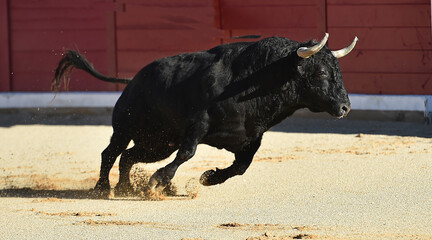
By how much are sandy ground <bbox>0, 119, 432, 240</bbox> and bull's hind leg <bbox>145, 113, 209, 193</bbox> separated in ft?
0.47

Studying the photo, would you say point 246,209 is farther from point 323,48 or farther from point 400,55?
point 400,55

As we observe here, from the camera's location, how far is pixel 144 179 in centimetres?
671

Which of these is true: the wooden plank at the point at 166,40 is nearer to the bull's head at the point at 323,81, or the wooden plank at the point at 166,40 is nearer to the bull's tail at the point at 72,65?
the bull's tail at the point at 72,65

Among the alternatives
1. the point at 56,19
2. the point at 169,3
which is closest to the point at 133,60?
the point at 169,3

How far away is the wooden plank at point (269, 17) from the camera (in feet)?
32.6

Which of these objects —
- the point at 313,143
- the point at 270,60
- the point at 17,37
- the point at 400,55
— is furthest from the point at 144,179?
the point at 17,37

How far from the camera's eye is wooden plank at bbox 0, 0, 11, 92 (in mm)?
10844

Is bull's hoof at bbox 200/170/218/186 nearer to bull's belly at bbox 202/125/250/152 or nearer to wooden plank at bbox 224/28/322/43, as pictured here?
bull's belly at bbox 202/125/250/152

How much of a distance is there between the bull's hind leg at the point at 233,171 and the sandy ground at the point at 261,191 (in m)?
0.12

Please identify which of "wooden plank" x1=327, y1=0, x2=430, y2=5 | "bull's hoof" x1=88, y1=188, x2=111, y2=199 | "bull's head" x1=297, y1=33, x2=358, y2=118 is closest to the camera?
"bull's head" x1=297, y1=33, x2=358, y2=118

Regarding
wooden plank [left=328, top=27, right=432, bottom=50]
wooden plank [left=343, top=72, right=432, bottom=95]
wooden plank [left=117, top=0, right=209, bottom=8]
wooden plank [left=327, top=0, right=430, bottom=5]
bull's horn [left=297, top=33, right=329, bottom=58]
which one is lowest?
wooden plank [left=343, top=72, right=432, bottom=95]

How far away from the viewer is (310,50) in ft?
18.5

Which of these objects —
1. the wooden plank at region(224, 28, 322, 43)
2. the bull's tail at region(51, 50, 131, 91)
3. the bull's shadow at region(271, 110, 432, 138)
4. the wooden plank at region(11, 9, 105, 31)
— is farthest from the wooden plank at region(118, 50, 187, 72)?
the bull's tail at region(51, 50, 131, 91)

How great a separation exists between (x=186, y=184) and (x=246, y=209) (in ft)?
3.71
